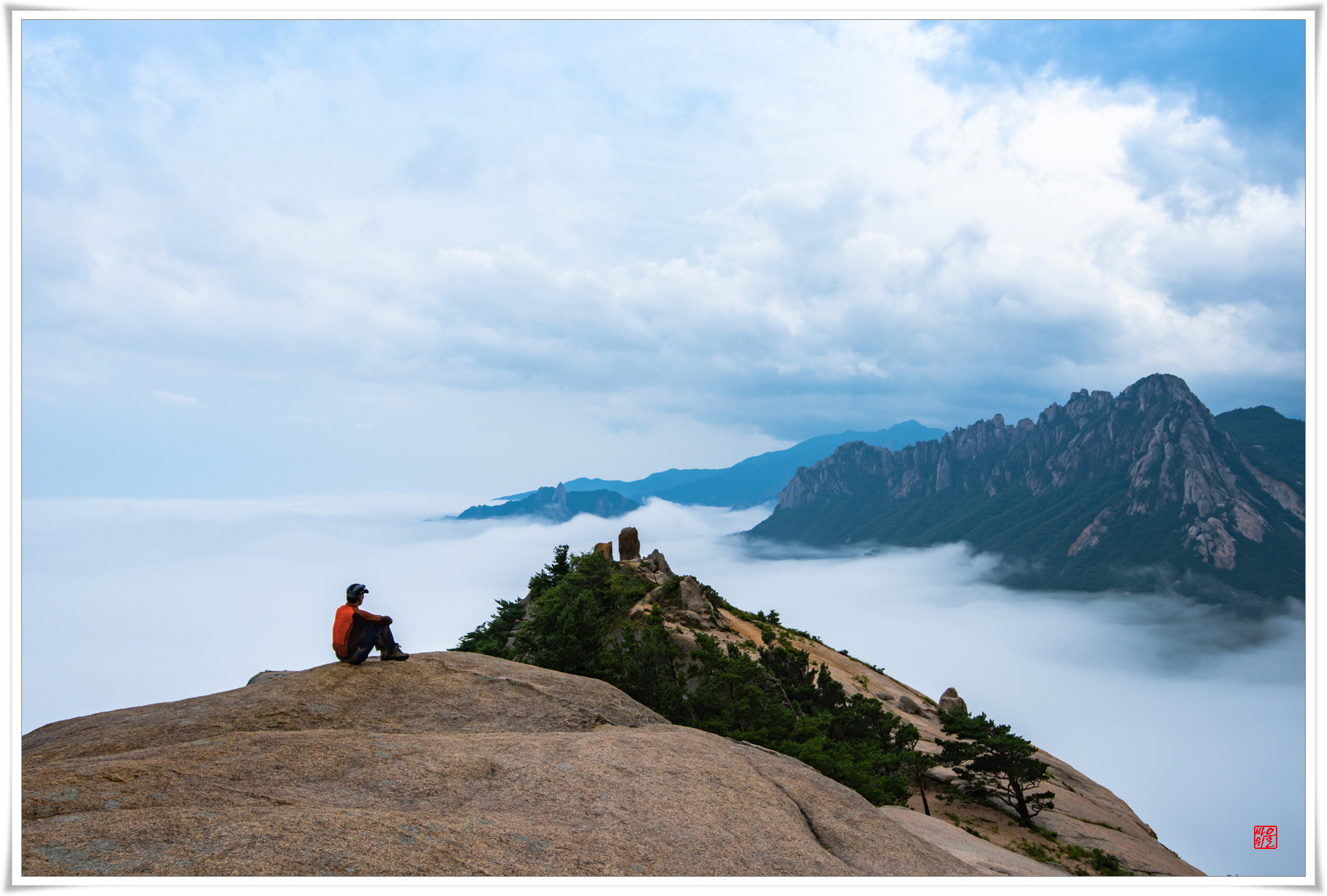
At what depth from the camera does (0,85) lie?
1003cm

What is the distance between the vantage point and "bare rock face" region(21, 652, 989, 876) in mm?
7035

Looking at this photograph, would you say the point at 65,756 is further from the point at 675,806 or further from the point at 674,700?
the point at 674,700

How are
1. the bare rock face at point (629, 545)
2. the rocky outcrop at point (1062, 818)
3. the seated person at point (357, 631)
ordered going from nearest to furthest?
the seated person at point (357, 631)
the rocky outcrop at point (1062, 818)
the bare rock face at point (629, 545)

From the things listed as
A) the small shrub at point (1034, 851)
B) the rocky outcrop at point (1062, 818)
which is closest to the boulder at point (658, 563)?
the rocky outcrop at point (1062, 818)

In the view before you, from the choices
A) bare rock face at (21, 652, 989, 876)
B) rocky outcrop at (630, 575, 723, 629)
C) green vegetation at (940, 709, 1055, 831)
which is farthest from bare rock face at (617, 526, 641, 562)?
bare rock face at (21, 652, 989, 876)

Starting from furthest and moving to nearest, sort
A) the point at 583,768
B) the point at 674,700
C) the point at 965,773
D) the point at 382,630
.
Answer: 1. the point at 965,773
2. the point at 674,700
3. the point at 382,630
4. the point at 583,768

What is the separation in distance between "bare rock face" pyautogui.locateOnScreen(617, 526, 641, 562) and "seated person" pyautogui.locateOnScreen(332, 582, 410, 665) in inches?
2076

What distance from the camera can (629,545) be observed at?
69062mm

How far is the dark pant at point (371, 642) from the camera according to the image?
→ 15.0 meters

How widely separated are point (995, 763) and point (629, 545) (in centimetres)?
4124

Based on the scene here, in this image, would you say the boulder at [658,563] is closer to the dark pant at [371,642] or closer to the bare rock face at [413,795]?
the dark pant at [371,642]

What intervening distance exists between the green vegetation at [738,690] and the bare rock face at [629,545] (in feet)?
61.2
